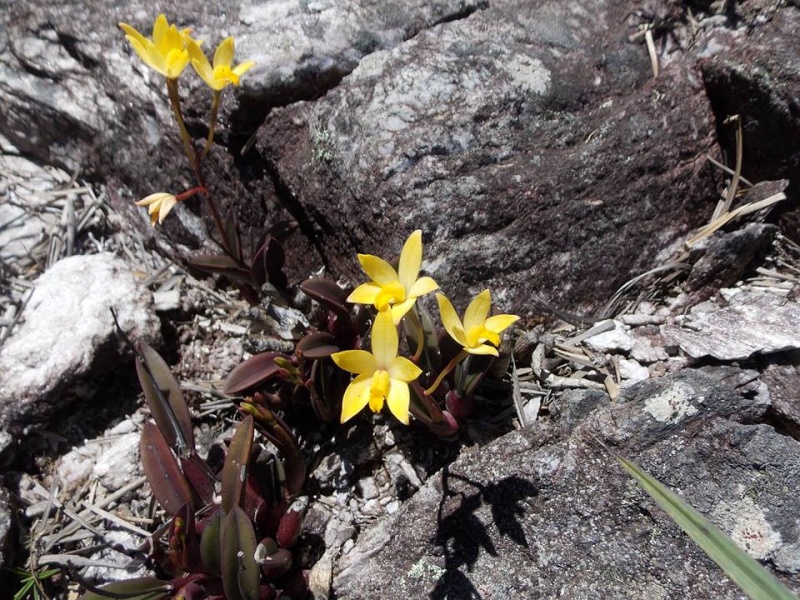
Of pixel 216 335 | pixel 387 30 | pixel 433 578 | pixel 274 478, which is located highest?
pixel 387 30

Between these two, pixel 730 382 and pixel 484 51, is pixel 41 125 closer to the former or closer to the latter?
pixel 484 51

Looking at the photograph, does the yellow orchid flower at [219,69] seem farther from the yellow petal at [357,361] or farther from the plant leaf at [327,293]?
the yellow petal at [357,361]

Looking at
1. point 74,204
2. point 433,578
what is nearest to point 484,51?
point 433,578

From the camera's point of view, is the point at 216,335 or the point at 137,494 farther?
the point at 216,335

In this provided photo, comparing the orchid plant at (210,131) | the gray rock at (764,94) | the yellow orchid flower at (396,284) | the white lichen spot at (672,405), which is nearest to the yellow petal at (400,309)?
the yellow orchid flower at (396,284)

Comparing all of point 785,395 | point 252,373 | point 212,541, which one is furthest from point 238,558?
point 785,395

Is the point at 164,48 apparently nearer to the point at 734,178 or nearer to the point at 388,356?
the point at 388,356

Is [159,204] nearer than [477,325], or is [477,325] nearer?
[477,325]
